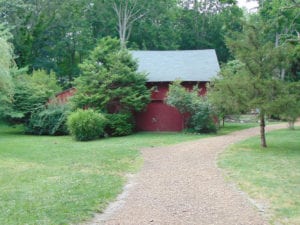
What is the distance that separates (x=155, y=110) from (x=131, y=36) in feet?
72.8

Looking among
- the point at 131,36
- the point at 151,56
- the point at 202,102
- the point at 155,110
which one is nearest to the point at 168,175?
the point at 202,102

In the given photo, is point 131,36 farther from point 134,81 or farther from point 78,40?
point 134,81

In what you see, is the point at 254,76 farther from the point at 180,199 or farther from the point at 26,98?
the point at 26,98

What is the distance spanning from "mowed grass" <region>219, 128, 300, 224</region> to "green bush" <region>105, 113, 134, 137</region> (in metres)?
7.46

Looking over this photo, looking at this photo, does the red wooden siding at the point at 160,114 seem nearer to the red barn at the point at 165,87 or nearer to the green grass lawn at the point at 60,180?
the red barn at the point at 165,87

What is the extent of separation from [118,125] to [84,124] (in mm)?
2926

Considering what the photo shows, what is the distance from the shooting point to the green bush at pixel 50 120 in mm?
22469

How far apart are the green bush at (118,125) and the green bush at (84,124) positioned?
1.80m

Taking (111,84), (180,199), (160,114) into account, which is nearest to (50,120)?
(111,84)

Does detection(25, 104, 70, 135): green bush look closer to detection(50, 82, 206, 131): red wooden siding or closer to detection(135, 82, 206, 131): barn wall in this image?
detection(50, 82, 206, 131): red wooden siding

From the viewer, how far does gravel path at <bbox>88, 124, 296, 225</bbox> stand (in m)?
5.87

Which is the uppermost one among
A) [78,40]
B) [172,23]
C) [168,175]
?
[172,23]

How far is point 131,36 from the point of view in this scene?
4412 cm

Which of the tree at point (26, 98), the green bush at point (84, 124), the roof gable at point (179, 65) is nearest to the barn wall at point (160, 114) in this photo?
the roof gable at point (179, 65)
